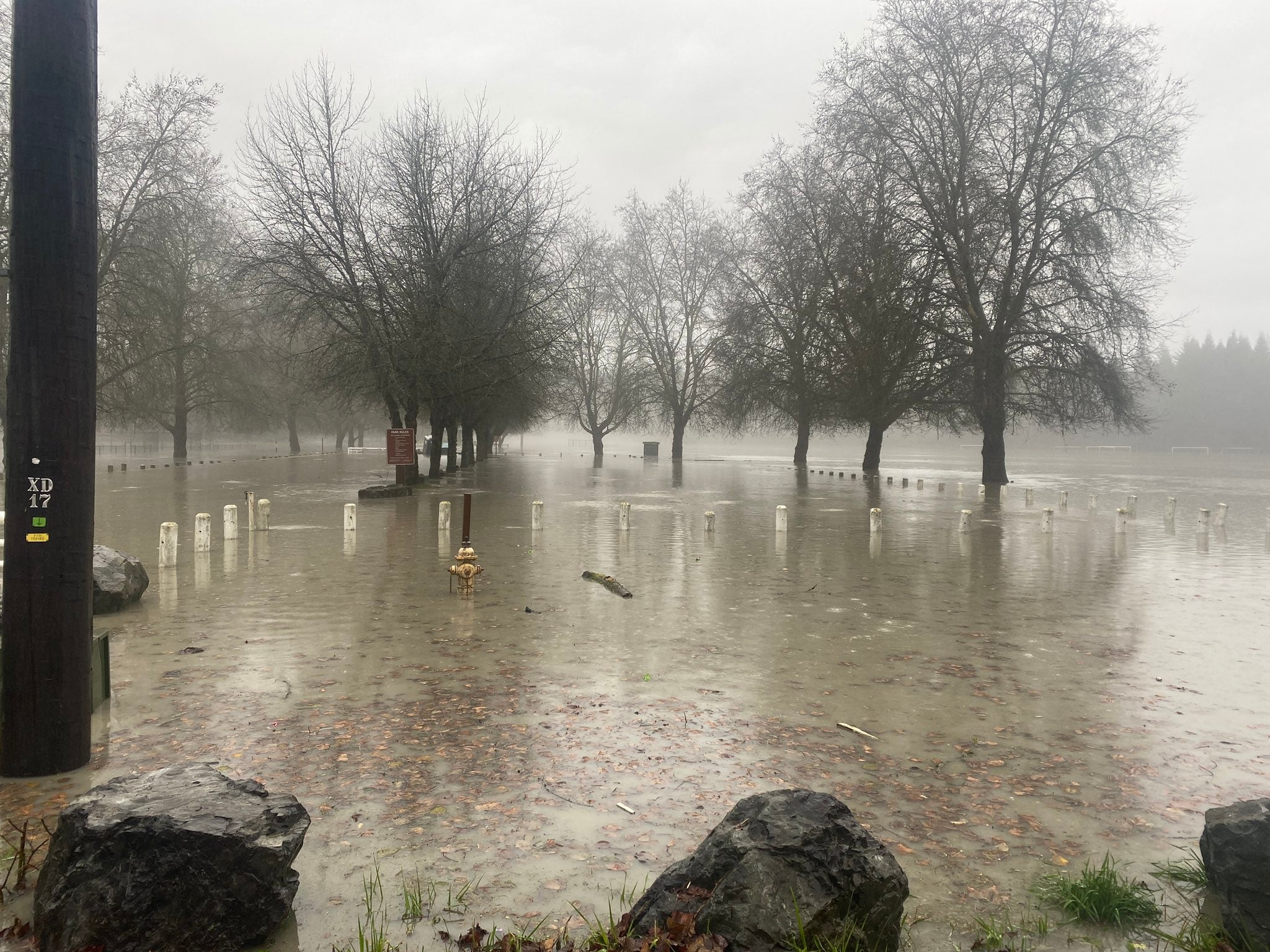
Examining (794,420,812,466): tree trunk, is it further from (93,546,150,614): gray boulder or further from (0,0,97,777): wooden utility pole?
(0,0,97,777): wooden utility pole

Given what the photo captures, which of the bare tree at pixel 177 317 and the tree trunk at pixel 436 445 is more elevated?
the bare tree at pixel 177 317

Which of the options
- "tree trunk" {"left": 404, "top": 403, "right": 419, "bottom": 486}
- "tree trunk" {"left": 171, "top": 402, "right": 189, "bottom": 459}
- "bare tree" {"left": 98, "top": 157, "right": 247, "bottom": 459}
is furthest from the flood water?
"tree trunk" {"left": 171, "top": 402, "right": 189, "bottom": 459}

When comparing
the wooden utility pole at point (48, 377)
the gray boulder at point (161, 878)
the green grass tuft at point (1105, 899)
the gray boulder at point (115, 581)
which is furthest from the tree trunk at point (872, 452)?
the gray boulder at point (161, 878)

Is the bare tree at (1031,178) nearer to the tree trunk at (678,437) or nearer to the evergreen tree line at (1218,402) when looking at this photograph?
the tree trunk at (678,437)

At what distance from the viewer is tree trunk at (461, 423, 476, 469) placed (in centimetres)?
4509

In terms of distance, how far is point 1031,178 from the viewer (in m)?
30.6

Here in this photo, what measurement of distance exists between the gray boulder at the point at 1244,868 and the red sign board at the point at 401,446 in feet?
85.2

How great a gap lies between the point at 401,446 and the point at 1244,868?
2626 cm

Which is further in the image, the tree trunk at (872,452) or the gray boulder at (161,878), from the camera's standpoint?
the tree trunk at (872,452)

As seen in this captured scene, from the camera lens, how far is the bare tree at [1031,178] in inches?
1164

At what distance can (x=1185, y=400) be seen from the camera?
434 ft

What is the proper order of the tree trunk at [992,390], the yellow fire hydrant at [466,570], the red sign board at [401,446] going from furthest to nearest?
the tree trunk at [992,390] → the red sign board at [401,446] → the yellow fire hydrant at [466,570]

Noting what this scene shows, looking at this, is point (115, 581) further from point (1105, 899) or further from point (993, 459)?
point (993, 459)

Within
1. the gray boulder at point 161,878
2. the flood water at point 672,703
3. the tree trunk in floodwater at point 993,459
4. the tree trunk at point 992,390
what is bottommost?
the flood water at point 672,703
